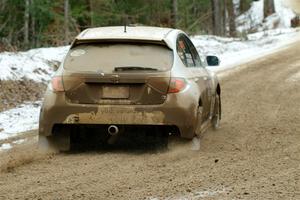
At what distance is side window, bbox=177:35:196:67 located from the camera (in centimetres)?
895

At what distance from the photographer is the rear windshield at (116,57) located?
8.35 m

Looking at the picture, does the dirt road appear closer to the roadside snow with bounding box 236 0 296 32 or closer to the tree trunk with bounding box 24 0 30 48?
the tree trunk with bounding box 24 0 30 48

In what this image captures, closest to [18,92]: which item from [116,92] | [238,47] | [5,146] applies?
[5,146]

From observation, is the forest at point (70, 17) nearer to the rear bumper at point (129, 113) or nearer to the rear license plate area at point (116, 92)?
the rear bumper at point (129, 113)

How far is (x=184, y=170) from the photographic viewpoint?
7.29 meters

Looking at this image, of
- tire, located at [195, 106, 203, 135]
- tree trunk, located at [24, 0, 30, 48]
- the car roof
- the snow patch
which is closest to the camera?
tire, located at [195, 106, 203, 135]

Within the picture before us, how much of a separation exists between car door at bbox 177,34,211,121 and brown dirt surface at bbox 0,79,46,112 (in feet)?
15.2

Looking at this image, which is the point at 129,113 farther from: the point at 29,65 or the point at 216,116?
the point at 29,65

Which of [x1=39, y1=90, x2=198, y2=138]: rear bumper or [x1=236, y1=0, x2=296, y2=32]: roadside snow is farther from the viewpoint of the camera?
[x1=236, y1=0, x2=296, y2=32]: roadside snow

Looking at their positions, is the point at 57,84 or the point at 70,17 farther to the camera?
the point at 70,17

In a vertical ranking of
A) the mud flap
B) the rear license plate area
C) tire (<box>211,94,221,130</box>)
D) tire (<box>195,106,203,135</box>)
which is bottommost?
tire (<box>211,94,221,130</box>)

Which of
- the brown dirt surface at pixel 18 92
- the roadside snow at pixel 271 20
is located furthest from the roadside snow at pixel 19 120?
the roadside snow at pixel 271 20

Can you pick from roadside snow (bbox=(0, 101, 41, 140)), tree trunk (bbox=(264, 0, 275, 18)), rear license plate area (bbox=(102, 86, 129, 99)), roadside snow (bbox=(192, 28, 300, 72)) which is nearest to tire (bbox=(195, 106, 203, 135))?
rear license plate area (bbox=(102, 86, 129, 99))

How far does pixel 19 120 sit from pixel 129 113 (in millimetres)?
4297
